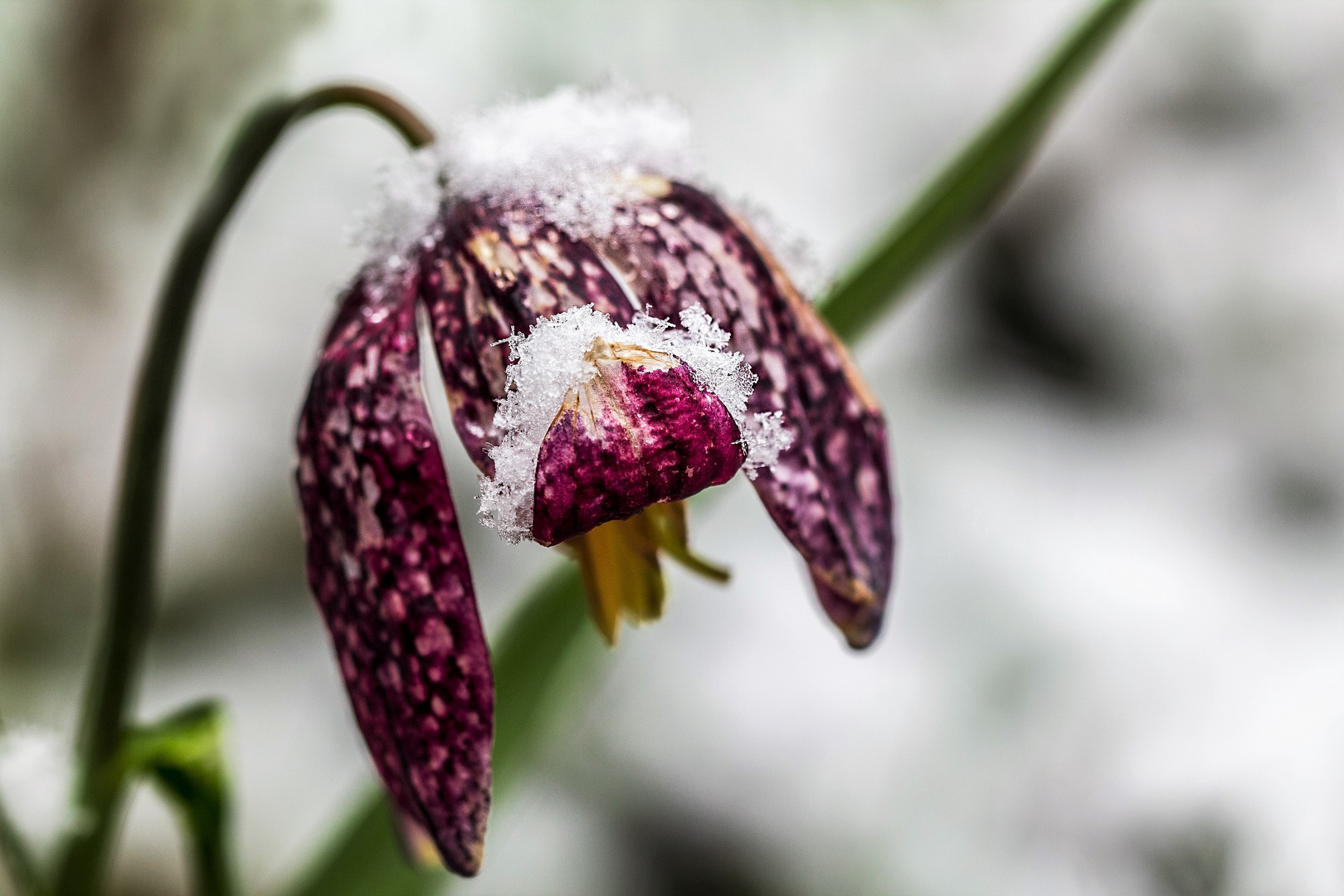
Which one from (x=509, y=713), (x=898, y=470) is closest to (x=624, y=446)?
(x=509, y=713)

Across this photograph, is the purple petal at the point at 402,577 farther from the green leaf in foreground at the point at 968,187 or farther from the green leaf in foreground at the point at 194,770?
the green leaf in foreground at the point at 968,187

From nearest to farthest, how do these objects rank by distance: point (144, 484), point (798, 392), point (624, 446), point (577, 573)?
point (624, 446)
point (798, 392)
point (144, 484)
point (577, 573)

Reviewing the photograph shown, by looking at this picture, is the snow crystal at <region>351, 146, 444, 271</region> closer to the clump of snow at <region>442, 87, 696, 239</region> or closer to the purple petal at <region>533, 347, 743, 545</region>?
the clump of snow at <region>442, 87, 696, 239</region>

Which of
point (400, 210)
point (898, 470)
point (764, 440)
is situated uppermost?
point (400, 210)

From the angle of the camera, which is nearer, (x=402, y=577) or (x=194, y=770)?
(x=402, y=577)

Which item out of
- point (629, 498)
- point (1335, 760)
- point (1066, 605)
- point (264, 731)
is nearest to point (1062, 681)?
point (1066, 605)

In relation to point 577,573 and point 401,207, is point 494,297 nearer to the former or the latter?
point 401,207

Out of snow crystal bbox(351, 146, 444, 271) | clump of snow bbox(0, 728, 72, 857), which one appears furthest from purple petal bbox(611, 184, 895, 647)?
clump of snow bbox(0, 728, 72, 857)

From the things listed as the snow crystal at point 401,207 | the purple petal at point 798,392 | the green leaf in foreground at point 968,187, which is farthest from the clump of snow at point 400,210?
the green leaf in foreground at point 968,187

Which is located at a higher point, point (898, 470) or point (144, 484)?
point (144, 484)

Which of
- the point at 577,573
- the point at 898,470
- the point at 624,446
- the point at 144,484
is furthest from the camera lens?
the point at 898,470
